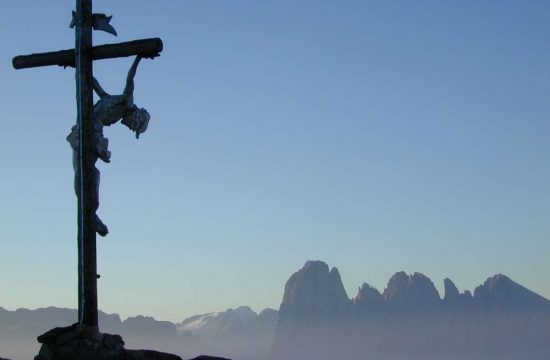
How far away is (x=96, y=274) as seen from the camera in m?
16.0

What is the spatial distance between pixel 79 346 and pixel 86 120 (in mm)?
3367

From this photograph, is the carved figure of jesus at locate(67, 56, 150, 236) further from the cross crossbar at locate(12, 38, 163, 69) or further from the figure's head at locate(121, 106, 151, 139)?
the cross crossbar at locate(12, 38, 163, 69)

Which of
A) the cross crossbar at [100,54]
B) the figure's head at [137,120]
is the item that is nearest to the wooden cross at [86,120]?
the cross crossbar at [100,54]

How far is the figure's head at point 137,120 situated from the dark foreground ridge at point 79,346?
312 centimetres

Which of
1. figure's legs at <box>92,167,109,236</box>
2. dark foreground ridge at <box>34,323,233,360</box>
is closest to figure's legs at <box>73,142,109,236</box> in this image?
figure's legs at <box>92,167,109,236</box>

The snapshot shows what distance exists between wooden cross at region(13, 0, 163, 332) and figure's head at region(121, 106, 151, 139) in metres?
0.63

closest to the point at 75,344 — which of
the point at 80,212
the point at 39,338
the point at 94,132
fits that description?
the point at 39,338

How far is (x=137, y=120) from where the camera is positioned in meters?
16.7

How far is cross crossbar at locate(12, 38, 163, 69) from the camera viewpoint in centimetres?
1620

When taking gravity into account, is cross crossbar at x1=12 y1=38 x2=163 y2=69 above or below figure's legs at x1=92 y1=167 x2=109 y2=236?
above

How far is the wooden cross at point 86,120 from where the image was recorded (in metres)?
15.9

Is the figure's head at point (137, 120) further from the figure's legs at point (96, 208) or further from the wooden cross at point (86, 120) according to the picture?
the figure's legs at point (96, 208)

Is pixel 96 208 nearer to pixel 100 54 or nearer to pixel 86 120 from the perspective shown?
pixel 86 120

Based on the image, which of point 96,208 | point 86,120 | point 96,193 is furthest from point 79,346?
point 86,120
